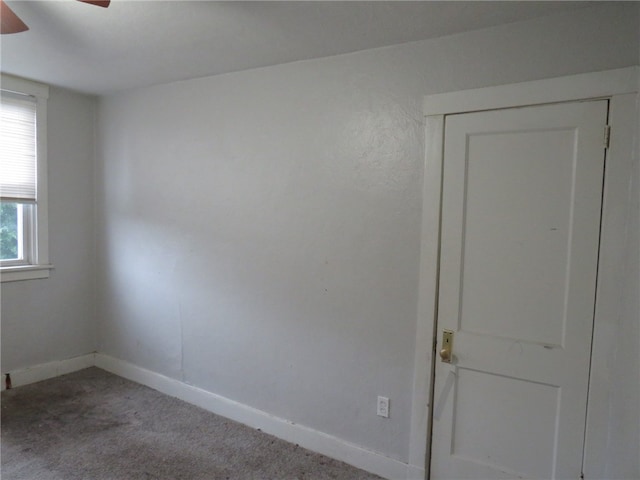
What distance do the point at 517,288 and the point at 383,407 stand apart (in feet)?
3.34

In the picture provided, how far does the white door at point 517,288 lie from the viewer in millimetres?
1717

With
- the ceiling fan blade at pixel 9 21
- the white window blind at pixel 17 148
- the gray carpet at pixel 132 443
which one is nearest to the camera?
the ceiling fan blade at pixel 9 21

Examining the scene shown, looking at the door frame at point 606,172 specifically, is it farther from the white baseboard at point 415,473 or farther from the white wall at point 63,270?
the white wall at point 63,270

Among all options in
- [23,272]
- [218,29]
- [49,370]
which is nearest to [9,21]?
[218,29]

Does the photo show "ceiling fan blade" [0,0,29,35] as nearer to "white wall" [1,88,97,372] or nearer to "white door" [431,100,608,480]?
"white wall" [1,88,97,372]

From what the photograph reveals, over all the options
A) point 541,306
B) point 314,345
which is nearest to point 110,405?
point 314,345

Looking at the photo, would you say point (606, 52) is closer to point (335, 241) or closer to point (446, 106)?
point (446, 106)

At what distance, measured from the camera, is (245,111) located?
2645mm

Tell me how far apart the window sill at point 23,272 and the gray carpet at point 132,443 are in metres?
0.91

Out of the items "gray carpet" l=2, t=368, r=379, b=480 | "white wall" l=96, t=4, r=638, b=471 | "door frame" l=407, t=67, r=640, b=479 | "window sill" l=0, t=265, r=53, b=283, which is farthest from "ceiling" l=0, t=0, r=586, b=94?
"gray carpet" l=2, t=368, r=379, b=480

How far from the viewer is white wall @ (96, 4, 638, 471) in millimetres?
1990

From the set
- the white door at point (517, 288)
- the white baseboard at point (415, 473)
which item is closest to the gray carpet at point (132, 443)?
the white baseboard at point (415, 473)

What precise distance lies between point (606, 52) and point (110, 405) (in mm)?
3780

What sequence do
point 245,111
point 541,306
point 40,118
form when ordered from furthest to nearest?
1. point 40,118
2. point 245,111
3. point 541,306
